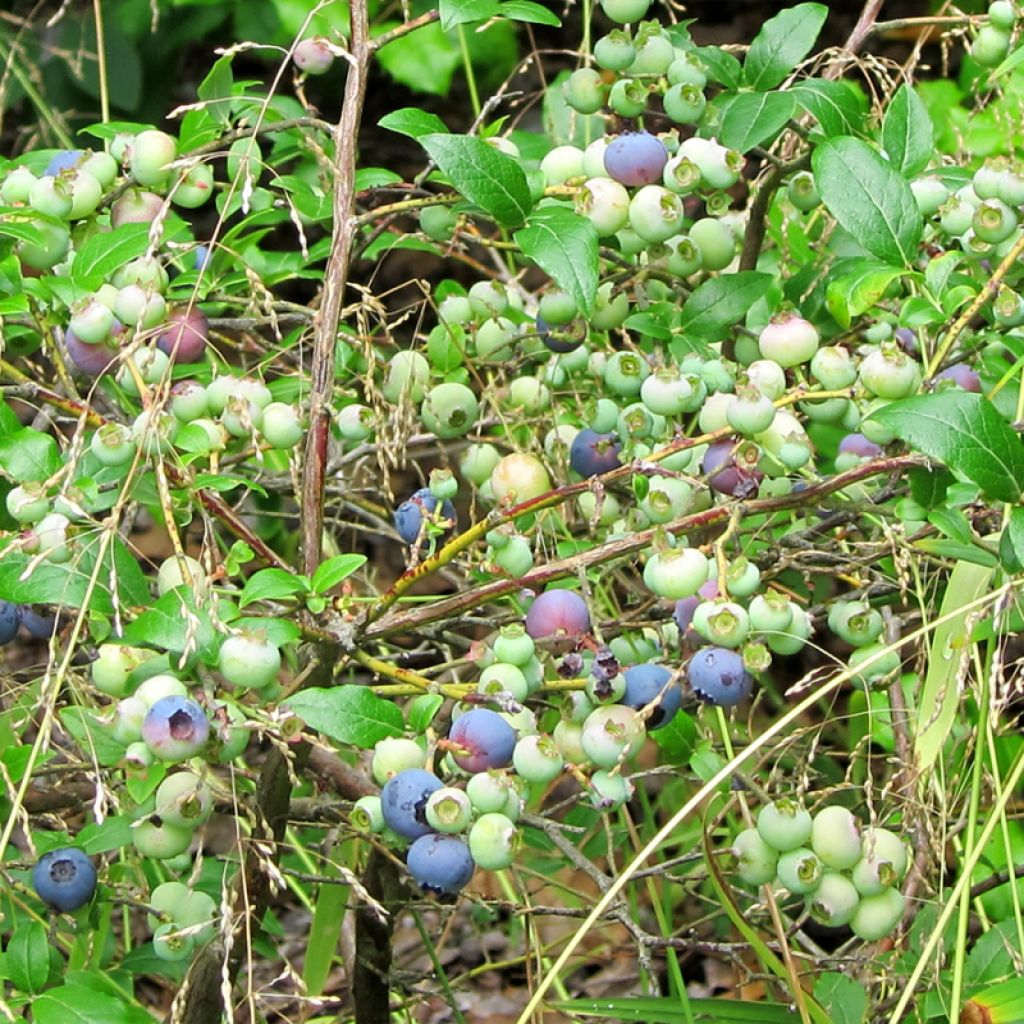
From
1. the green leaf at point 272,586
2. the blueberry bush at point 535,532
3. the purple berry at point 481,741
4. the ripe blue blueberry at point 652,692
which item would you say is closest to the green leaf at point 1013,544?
the blueberry bush at point 535,532

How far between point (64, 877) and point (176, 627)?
257 millimetres

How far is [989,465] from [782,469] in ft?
0.56

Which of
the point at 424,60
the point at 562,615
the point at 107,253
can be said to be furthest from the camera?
the point at 424,60

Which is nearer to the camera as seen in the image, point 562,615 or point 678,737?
point 562,615

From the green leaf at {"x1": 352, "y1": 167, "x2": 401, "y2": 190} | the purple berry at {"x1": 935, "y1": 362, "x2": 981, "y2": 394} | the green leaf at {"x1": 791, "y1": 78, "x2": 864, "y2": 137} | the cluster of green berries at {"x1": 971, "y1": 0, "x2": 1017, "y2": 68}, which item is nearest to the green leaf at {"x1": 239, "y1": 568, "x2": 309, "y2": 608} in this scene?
the green leaf at {"x1": 352, "y1": 167, "x2": 401, "y2": 190}

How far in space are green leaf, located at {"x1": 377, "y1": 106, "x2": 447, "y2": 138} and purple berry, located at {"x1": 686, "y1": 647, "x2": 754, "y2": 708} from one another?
0.44 m

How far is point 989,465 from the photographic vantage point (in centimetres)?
93

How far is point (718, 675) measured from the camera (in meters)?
0.95

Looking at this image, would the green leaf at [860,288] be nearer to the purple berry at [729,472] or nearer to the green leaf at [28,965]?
the purple berry at [729,472]

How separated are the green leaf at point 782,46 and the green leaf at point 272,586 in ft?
1.93

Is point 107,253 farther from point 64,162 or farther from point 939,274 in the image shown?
point 939,274

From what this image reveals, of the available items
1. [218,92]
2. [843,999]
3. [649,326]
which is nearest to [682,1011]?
[843,999]

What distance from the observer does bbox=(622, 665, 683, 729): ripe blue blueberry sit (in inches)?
38.8

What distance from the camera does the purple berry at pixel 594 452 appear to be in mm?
1217
